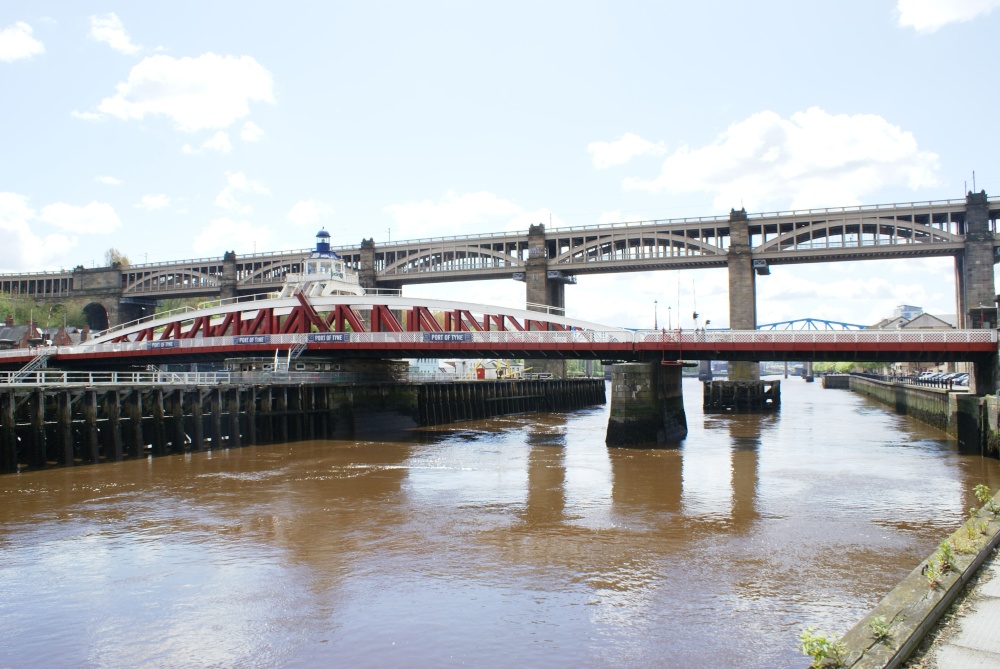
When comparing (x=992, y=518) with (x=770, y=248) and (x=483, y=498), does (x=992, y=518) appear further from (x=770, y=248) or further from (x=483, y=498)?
(x=770, y=248)

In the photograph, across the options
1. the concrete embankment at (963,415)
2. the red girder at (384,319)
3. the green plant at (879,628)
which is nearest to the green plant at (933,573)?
the green plant at (879,628)

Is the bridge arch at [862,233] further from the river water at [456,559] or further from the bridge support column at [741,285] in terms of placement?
the river water at [456,559]

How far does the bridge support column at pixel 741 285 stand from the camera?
9669cm

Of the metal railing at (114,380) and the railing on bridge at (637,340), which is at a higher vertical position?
the railing on bridge at (637,340)

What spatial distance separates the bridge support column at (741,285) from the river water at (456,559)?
184 feet

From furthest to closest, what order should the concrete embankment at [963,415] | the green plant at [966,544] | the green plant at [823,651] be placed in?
the concrete embankment at [963,415]
the green plant at [966,544]
the green plant at [823,651]

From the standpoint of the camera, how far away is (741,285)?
323 feet

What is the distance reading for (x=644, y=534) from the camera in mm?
24219

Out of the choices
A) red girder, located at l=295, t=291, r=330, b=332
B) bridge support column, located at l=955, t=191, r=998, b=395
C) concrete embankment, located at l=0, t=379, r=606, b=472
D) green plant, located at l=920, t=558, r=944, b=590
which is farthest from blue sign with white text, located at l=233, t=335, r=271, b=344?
bridge support column, located at l=955, t=191, r=998, b=395

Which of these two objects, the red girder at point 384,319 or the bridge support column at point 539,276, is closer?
the red girder at point 384,319

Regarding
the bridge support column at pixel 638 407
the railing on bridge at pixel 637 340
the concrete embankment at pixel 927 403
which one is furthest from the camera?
the concrete embankment at pixel 927 403

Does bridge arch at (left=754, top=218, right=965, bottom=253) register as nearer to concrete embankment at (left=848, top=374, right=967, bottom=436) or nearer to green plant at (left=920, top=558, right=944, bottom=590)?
concrete embankment at (left=848, top=374, right=967, bottom=436)

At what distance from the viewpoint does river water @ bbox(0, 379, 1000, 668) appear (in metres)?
15.0

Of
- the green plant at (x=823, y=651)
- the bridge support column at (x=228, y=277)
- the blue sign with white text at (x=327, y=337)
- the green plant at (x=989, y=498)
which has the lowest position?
the green plant at (x=989, y=498)
